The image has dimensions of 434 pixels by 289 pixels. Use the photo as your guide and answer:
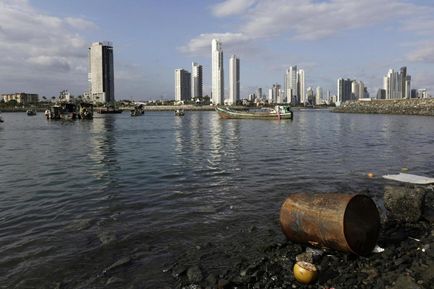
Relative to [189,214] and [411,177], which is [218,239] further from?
[411,177]

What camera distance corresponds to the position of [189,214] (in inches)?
511

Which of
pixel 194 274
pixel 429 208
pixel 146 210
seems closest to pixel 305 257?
pixel 194 274

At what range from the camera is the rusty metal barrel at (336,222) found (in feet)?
28.1

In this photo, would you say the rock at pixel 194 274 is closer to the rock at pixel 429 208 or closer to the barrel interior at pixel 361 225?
the barrel interior at pixel 361 225

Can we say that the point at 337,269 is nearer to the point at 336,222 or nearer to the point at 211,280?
the point at 336,222

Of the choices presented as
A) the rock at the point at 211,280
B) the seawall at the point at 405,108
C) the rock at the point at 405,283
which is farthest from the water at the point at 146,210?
the seawall at the point at 405,108

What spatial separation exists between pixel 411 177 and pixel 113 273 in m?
15.3

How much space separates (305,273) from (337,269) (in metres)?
0.95

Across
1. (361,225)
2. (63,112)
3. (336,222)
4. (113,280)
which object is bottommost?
(113,280)

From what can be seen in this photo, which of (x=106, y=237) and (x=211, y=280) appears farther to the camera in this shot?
(x=106, y=237)

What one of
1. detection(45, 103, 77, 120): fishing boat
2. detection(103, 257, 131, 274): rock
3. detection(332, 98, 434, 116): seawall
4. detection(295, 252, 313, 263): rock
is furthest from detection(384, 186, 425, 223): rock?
detection(332, 98, 434, 116): seawall

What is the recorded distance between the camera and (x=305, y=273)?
7.69 metres

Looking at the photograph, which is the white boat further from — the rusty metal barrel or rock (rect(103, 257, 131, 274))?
rock (rect(103, 257, 131, 274))

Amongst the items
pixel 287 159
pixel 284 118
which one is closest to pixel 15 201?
pixel 287 159
